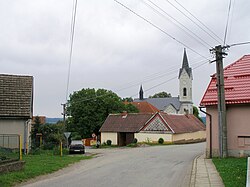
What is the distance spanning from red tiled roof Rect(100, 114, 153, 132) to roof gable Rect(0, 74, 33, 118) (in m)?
29.9

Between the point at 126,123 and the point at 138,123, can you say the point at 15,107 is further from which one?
the point at 126,123

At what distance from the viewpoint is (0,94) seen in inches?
1115

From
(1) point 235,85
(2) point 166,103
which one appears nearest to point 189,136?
(1) point 235,85

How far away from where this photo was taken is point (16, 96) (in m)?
28.4

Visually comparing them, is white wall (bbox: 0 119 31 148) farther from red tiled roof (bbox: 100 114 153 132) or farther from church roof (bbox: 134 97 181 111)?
church roof (bbox: 134 97 181 111)

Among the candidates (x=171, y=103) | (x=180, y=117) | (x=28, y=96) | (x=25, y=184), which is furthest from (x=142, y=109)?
(x=25, y=184)

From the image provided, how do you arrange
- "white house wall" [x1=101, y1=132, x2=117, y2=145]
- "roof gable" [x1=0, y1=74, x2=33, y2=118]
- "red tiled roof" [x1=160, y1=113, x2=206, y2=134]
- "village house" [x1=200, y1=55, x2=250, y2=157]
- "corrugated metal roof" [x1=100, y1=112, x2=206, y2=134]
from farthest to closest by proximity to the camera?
"white house wall" [x1=101, y1=132, x2=117, y2=145] < "corrugated metal roof" [x1=100, y1=112, x2=206, y2=134] < "red tiled roof" [x1=160, y1=113, x2=206, y2=134] < "roof gable" [x1=0, y1=74, x2=33, y2=118] < "village house" [x1=200, y1=55, x2=250, y2=157]

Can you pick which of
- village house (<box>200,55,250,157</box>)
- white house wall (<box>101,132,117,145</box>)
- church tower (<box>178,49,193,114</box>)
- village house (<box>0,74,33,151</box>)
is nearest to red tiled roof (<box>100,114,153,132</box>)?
white house wall (<box>101,132,117,145</box>)

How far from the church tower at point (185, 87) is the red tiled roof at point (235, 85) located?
8845 centimetres

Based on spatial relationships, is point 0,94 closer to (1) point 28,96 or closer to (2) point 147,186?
(1) point 28,96

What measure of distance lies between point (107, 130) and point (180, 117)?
522 inches

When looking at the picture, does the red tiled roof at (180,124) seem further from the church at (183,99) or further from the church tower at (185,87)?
the church tower at (185,87)

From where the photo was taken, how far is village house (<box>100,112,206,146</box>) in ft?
184

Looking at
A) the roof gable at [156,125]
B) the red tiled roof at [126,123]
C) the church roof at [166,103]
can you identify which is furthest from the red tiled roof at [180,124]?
the church roof at [166,103]
